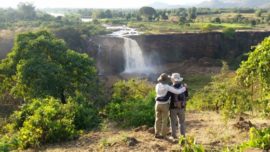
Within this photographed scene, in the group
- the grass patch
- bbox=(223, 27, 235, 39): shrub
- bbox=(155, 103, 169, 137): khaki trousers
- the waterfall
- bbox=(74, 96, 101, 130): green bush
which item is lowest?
the grass patch

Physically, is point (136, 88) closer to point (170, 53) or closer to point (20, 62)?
point (20, 62)

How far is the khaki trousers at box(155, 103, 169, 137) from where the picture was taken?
820 centimetres

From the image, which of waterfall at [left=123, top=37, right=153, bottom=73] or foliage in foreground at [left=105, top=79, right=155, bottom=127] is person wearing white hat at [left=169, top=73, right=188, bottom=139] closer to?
foliage in foreground at [left=105, top=79, right=155, bottom=127]

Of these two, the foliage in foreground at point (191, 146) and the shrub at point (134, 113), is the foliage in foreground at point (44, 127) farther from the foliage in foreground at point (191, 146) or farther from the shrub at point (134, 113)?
the foliage in foreground at point (191, 146)

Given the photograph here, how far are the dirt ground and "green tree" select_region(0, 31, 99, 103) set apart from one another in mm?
4635

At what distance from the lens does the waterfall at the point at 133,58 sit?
43.3 meters

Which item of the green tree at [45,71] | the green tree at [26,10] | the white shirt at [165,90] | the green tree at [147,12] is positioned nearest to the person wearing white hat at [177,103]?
the white shirt at [165,90]

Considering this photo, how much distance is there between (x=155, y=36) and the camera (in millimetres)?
44906

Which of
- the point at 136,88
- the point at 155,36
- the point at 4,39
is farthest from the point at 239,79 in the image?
the point at 155,36

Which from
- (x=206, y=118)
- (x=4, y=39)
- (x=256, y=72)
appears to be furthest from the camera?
(x=4, y=39)

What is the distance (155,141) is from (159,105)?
0.79m

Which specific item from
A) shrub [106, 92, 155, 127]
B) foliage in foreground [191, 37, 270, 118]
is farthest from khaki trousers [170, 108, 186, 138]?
shrub [106, 92, 155, 127]

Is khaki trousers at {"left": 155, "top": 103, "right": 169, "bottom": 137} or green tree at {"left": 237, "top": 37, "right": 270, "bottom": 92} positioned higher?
green tree at {"left": 237, "top": 37, "right": 270, "bottom": 92}

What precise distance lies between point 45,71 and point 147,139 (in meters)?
7.12
